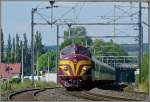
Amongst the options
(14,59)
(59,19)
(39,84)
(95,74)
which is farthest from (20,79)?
(14,59)

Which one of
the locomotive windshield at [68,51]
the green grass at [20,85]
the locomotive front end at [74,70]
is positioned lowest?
the green grass at [20,85]

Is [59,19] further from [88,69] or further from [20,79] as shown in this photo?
[88,69]

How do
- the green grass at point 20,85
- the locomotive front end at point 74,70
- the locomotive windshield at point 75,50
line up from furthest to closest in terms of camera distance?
the green grass at point 20,85, the locomotive windshield at point 75,50, the locomotive front end at point 74,70

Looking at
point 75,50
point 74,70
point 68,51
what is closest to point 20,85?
point 68,51

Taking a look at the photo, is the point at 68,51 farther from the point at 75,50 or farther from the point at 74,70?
the point at 74,70

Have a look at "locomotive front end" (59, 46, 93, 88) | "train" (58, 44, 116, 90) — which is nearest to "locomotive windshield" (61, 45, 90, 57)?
"train" (58, 44, 116, 90)

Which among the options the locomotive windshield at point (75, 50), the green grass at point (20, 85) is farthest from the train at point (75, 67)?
the green grass at point (20, 85)

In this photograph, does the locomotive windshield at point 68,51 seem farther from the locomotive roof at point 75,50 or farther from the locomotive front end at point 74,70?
the locomotive front end at point 74,70

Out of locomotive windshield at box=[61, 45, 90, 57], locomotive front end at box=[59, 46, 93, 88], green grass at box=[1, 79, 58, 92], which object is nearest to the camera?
locomotive front end at box=[59, 46, 93, 88]

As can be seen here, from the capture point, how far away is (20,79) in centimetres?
3145

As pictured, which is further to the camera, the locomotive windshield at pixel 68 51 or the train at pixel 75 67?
the locomotive windshield at pixel 68 51

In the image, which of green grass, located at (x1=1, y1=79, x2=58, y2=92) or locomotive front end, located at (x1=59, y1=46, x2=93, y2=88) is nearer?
locomotive front end, located at (x1=59, y1=46, x2=93, y2=88)

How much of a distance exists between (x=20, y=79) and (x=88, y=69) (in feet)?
38.6

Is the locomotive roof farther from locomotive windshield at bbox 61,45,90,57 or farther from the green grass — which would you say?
the green grass
